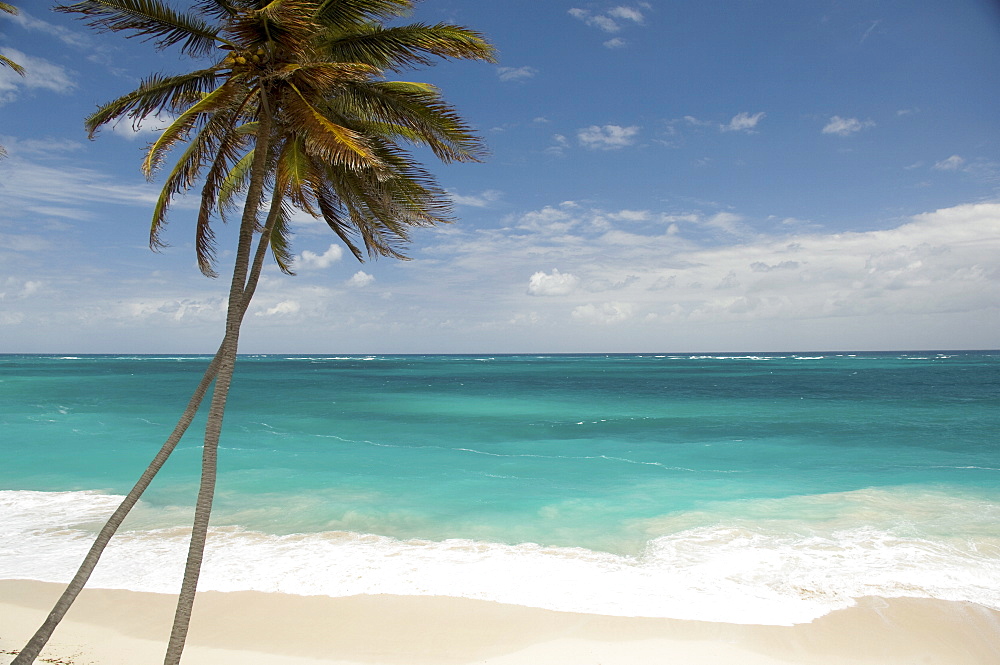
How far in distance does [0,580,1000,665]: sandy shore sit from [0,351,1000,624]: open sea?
35 cm

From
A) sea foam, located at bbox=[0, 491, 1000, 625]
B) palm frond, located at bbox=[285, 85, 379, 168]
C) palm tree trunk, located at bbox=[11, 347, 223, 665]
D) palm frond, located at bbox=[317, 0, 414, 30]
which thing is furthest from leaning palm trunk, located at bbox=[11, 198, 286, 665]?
sea foam, located at bbox=[0, 491, 1000, 625]

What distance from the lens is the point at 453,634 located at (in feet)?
21.8

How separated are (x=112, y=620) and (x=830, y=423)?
26.5m

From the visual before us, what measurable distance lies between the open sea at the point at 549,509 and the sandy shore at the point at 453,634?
0.35 m

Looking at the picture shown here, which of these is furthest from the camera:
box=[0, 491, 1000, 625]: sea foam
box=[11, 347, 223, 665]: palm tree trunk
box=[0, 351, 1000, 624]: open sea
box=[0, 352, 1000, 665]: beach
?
box=[0, 351, 1000, 624]: open sea

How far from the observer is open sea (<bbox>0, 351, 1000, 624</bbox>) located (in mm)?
8016

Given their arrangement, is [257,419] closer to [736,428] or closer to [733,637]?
[736,428]

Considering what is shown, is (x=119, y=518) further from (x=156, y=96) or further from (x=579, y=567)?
(x=579, y=567)

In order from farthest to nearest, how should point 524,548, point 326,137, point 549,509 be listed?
point 549,509 → point 524,548 → point 326,137

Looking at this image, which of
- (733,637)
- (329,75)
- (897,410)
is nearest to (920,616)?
(733,637)

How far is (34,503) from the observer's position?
12.1 meters

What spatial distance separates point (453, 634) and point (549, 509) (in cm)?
579

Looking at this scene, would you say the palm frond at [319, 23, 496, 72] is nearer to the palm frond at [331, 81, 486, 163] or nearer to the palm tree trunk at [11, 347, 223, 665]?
the palm frond at [331, 81, 486, 163]

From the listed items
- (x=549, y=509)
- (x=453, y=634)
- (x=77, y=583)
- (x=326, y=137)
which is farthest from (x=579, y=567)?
(x=326, y=137)
